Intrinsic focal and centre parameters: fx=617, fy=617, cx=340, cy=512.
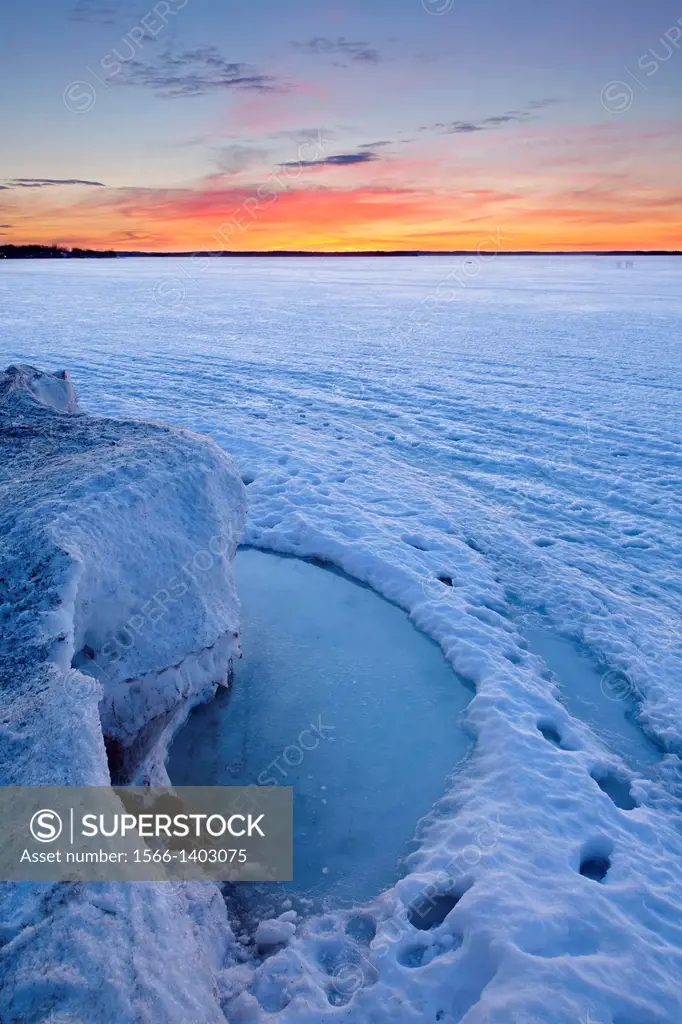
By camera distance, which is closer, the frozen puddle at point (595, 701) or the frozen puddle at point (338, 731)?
the frozen puddle at point (338, 731)

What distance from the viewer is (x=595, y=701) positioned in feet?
18.4

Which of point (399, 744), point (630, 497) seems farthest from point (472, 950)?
point (630, 497)

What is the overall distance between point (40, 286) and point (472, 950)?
44.3 meters

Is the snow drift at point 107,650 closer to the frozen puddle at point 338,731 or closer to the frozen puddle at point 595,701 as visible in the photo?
the frozen puddle at point 338,731

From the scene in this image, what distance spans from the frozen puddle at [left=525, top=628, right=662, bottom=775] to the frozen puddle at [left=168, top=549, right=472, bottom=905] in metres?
1.02

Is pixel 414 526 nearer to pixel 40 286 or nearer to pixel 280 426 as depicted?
pixel 280 426

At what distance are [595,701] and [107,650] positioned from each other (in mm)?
4249

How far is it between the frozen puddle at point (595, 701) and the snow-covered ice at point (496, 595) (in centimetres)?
3

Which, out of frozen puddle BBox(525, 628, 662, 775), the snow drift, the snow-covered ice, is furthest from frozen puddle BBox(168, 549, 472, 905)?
frozen puddle BBox(525, 628, 662, 775)

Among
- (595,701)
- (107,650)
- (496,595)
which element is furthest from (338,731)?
(496,595)

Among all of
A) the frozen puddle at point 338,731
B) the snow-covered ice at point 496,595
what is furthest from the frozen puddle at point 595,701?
the frozen puddle at point 338,731

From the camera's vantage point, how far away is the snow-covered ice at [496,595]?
3475 millimetres

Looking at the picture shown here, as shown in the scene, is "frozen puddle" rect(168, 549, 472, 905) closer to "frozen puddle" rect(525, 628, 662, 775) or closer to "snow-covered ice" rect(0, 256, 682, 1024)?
"snow-covered ice" rect(0, 256, 682, 1024)

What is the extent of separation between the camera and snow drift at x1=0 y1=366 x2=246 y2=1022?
2.29 m
